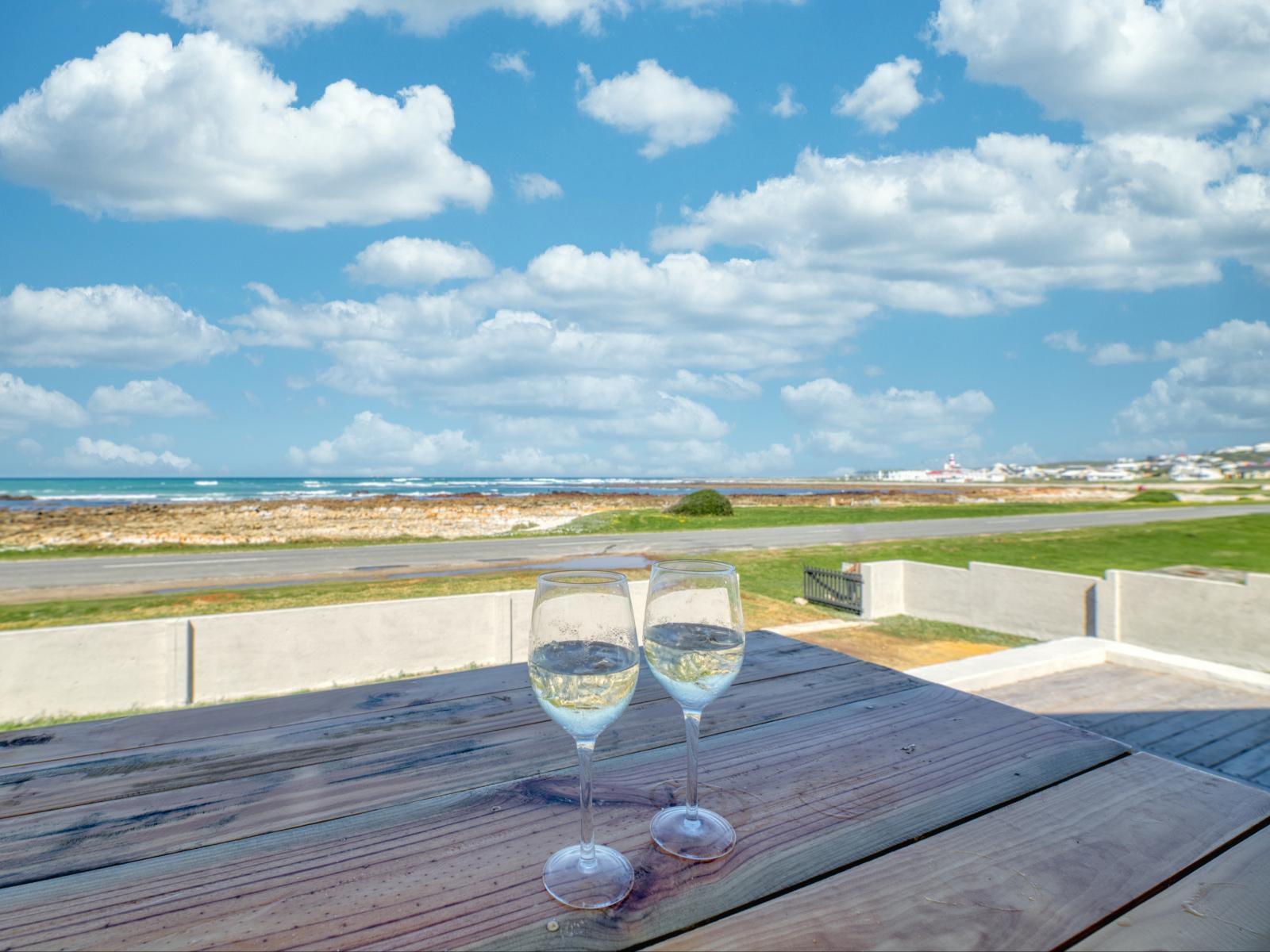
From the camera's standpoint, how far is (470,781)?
1272 millimetres

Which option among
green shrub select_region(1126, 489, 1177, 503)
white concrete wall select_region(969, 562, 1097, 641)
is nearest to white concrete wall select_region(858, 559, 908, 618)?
white concrete wall select_region(969, 562, 1097, 641)

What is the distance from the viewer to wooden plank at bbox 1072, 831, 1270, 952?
87cm

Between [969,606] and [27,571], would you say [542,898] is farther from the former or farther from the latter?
[27,571]

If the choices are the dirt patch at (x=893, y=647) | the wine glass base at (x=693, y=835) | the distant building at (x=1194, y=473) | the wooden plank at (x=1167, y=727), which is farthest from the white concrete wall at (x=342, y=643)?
the distant building at (x=1194, y=473)

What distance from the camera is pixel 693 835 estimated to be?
1.05m

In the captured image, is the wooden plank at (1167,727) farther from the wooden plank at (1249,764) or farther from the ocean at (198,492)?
the ocean at (198,492)

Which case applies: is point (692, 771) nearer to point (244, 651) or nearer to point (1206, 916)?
point (1206, 916)

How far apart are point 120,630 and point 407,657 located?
250 cm

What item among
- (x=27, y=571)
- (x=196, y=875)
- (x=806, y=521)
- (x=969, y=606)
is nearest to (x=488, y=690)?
(x=196, y=875)

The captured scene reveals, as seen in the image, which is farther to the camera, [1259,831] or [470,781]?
[470,781]

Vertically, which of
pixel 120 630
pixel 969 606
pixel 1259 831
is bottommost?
pixel 969 606

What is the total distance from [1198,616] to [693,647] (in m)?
9.91

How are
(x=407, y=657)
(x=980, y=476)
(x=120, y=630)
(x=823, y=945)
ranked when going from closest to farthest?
1. (x=823, y=945)
2. (x=120, y=630)
3. (x=407, y=657)
4. (x=980, y=476)

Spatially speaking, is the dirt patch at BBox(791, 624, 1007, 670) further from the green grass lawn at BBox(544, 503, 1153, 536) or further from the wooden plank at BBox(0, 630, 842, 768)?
the green grass lawn at BBox(544, 503, 1153, 536)
